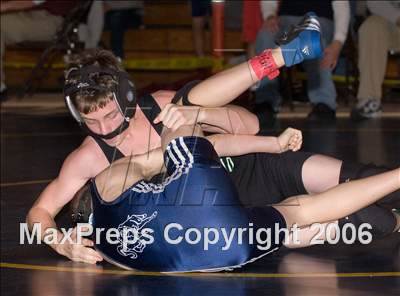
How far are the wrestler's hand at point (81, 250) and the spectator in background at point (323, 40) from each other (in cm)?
503

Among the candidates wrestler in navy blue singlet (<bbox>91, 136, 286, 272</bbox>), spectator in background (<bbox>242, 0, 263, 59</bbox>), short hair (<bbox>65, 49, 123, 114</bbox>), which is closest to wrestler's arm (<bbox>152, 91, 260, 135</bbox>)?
wrestler in navy blue singlet (<bbox>91, 136, 286, 272</bbox>)

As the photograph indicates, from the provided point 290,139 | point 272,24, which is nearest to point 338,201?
point 290,139

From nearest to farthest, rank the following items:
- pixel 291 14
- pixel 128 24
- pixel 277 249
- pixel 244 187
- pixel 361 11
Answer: pixel 277 249
pixel 244 187
pixel 291 14
pixel 361 11
pixel 128 24

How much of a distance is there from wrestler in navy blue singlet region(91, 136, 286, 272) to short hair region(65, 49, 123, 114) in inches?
14.5

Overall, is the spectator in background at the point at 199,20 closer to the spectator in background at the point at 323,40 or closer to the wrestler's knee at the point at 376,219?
the spectator in background at the point at 323,40

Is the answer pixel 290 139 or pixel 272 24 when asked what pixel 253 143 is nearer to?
pixel 290 139

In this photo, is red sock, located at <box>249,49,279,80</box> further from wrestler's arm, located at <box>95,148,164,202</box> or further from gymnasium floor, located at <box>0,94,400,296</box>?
gymnasium floor, located at <box>0,94,400,296</box>

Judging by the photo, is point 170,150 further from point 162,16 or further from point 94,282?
point 162,16

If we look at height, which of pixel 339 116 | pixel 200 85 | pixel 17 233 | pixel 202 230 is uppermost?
pixel 200 85

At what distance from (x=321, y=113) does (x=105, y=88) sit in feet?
17.7

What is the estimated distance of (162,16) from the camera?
45.0 feet

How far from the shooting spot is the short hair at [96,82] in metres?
5.32

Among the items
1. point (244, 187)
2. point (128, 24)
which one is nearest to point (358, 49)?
point (128, 24)

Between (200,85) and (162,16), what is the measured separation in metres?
8.30
